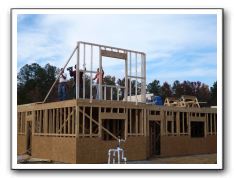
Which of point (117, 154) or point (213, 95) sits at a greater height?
point (213, 95)

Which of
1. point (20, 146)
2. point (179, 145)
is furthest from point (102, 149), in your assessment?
point (179, 145)

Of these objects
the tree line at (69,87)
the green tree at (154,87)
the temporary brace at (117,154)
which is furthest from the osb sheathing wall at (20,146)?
the green tree at (154,87)

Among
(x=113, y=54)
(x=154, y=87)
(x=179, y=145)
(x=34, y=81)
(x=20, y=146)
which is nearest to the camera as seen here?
(x=20, y=146)

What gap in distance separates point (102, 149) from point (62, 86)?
128cm

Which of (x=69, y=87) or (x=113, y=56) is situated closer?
(x=113, y=56)

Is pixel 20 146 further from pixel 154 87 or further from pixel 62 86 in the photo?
pixel 154 87

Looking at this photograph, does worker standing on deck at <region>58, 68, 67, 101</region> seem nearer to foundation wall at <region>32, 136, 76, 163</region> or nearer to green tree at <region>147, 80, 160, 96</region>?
foundation wall at <region>32, 136, 76, 163</region>

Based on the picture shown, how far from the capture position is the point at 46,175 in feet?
19.6

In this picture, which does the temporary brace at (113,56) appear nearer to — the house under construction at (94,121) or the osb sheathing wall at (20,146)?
the house under construction at (94,121)

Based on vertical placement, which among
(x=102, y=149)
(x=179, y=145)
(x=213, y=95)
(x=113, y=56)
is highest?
(x=113, y=56)

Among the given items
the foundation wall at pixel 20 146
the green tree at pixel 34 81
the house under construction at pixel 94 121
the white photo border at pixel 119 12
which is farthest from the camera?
the house under construction at pixel 94 121

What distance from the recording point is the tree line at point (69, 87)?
251 inches

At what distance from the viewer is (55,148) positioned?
24.1 ft
